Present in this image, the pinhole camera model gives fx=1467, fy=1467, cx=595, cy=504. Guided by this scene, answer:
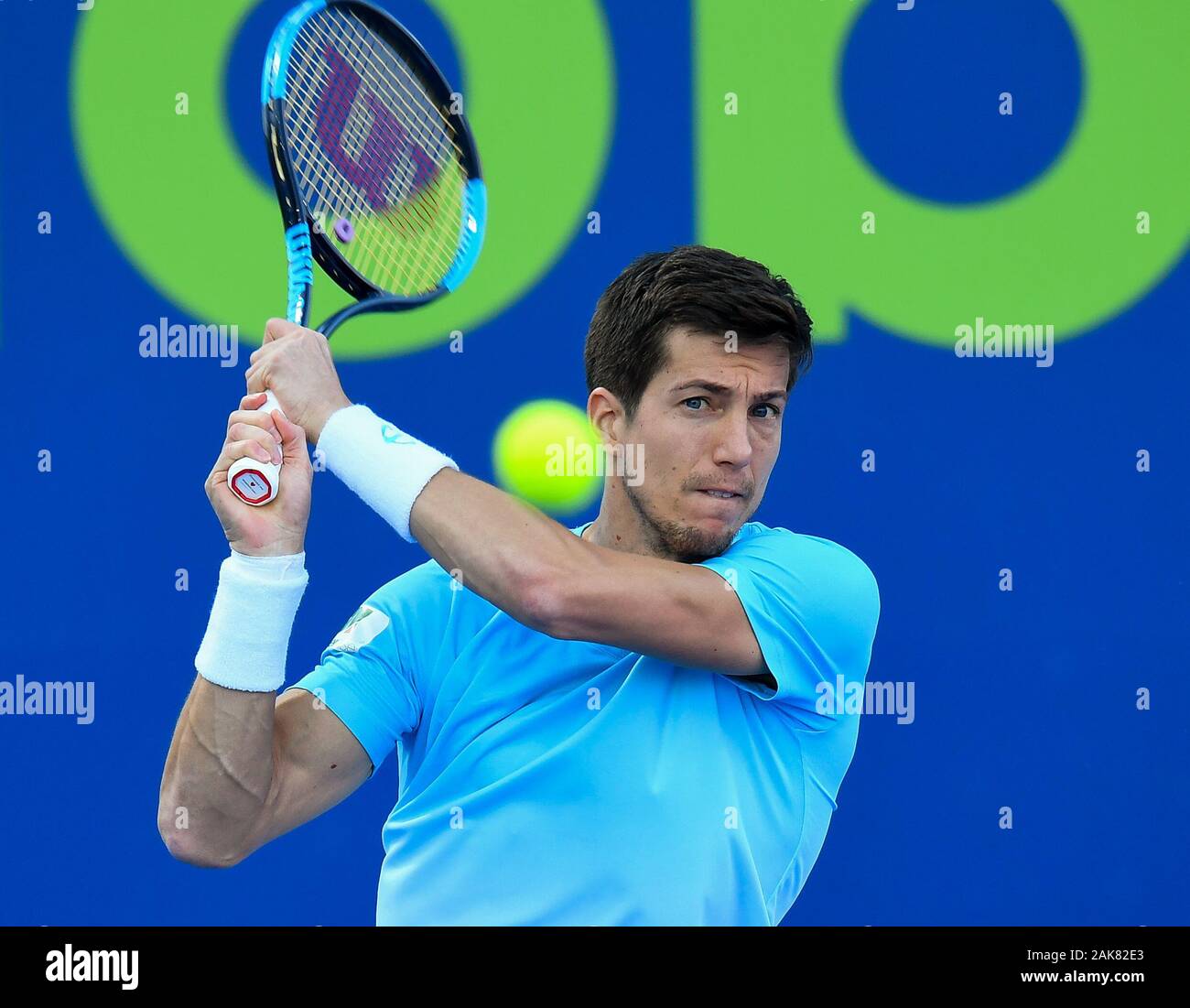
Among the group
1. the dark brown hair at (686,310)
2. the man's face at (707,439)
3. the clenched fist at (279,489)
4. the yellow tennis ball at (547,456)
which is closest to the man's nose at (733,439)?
the man's face at (707,439)

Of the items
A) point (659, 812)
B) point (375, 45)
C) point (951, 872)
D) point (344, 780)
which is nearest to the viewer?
point (659, 812)

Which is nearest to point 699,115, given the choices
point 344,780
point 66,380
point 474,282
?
point 474,282

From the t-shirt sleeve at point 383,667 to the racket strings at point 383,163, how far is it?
1.76 ft

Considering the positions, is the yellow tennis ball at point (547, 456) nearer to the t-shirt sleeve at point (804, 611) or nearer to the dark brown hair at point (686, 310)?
the dark brown hair at point (686, 310)

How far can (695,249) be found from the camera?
2082mm

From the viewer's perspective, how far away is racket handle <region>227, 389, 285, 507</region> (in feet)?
5.55

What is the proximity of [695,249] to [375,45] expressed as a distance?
25.0 inches

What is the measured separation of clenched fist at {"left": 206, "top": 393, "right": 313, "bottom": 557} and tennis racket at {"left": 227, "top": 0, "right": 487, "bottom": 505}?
0.34 meters

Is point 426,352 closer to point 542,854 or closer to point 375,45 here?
point 375,45

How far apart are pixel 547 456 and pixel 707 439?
147cm

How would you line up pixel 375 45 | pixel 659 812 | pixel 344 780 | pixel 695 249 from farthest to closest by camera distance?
pixel 375 45
pixel 695 249
pixel 344 780
pixel 659 812

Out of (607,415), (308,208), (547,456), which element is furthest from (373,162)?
(547,456)

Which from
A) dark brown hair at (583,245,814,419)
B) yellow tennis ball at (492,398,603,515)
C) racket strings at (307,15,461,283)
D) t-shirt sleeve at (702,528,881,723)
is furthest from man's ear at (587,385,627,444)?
yellow tennis ball at (492,398,603,515)

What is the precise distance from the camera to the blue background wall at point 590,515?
135 inches
